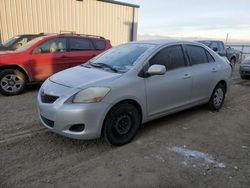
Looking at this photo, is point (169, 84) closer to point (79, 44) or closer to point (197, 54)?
point (197, 54)

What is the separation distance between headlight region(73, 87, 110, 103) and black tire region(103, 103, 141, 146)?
288mm

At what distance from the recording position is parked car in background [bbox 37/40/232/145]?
3.45 metres

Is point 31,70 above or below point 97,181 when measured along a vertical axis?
above

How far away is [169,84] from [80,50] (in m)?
4.39

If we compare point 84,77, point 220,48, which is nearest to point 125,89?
point 84,77

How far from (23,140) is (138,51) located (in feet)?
7.90

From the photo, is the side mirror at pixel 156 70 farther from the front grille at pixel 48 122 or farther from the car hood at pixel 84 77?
the front grille at pixel 48 122

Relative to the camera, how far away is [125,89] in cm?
368

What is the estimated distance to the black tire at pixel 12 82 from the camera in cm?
662

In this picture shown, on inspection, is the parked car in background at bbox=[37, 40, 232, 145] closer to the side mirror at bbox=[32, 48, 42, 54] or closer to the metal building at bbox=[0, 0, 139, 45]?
the side mirror at bbox=[32, 48, 42, 54]

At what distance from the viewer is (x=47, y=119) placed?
3672 mm

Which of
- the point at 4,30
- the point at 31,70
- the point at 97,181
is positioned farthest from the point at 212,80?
the point at 4,30

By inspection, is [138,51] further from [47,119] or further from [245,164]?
[245,164]

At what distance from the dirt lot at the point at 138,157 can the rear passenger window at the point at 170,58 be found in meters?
1.15
